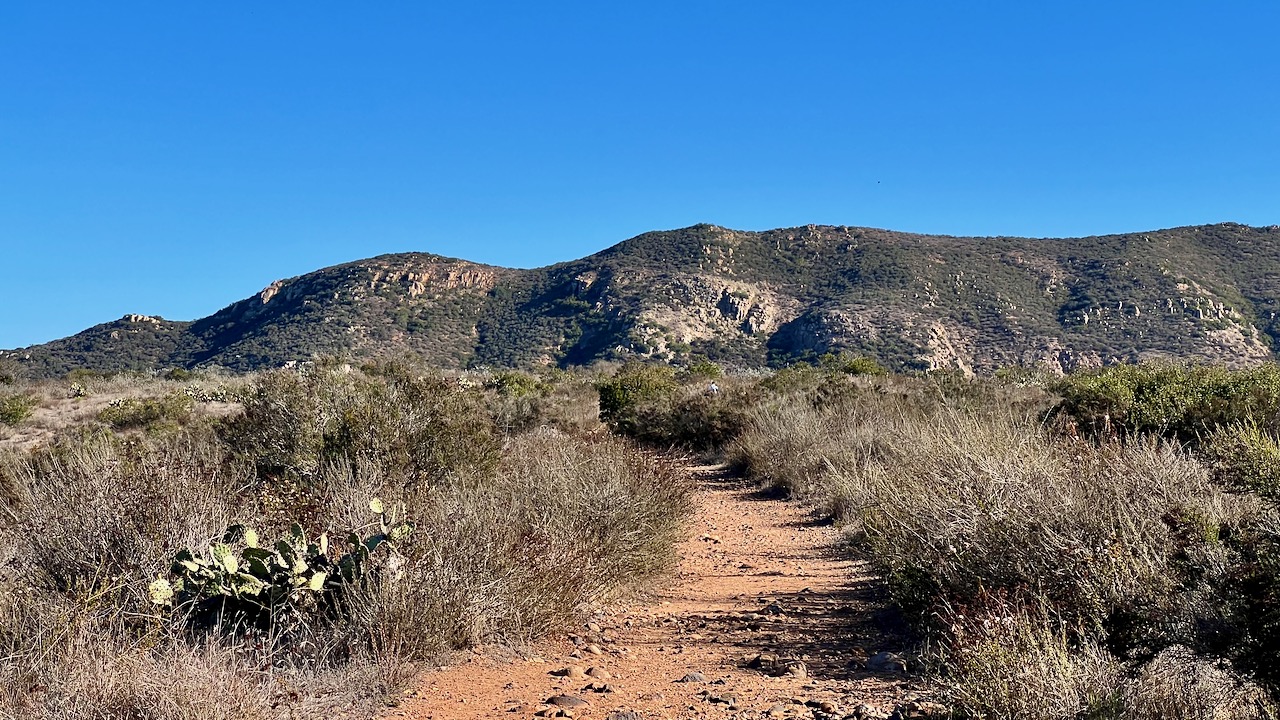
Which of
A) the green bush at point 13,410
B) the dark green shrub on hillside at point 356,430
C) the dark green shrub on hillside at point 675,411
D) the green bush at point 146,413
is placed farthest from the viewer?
the green bush at point 13,410

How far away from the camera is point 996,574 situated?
16.7 feet

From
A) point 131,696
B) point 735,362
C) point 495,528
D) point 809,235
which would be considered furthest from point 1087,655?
point 809,235

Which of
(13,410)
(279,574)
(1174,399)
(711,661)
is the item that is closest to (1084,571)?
(711,661)

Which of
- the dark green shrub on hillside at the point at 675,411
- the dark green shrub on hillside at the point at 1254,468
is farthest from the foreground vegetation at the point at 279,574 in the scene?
the dark green shrub on hillside at the point at 675,411

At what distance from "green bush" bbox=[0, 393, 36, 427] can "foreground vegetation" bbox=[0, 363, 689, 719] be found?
18.5 meters

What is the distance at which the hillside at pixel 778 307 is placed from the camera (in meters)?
53.3

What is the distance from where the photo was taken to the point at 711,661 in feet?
18.7

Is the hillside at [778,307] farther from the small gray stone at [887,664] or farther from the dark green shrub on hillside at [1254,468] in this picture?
the dark green shrub on hillside at [1254,468]

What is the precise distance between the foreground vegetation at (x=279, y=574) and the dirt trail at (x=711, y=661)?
243mm

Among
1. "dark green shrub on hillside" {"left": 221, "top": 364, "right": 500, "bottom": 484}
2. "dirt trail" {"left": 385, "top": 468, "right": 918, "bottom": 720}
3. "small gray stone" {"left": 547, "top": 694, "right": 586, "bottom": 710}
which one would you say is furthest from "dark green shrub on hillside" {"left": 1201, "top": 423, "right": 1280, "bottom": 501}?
"dark green shrub on hillside" {"left": 221, "top": 364, "right": 500, "bottom": 484}

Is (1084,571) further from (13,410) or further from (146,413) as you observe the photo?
(13,410)

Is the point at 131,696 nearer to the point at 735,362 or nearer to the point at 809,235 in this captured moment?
the point at 735,362

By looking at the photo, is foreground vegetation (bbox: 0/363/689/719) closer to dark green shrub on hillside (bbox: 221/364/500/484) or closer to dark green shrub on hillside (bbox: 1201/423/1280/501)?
dark green shrub on hillside (bbox: 221/364/500/484)

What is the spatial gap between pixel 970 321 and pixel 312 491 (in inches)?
2162
